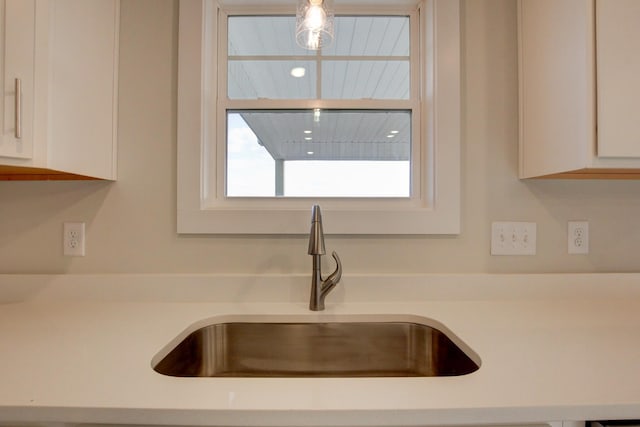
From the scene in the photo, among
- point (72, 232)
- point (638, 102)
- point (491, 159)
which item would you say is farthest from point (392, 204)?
point (72, 232)

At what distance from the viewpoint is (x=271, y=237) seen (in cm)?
117

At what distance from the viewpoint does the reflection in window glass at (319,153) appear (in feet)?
4.17

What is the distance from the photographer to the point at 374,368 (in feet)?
3.33

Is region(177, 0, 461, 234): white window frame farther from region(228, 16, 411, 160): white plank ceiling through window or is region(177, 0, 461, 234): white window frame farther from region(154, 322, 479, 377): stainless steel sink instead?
region(154, 322, 479, 377): stainless steel sink

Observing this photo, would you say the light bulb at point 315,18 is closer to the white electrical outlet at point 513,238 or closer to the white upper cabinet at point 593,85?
the white upper cabinet at point 593,85

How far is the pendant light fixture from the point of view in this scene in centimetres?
95

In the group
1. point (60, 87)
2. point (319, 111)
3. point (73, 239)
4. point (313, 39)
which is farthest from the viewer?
point (319, 111)

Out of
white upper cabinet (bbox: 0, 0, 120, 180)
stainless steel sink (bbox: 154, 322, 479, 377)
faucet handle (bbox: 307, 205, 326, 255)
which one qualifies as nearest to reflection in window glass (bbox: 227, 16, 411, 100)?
white upper cabinet (bbox: 0, 0, 120, 180)

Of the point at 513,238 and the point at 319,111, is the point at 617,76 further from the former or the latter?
the point at 319,111

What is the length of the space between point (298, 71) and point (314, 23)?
1.12 feet

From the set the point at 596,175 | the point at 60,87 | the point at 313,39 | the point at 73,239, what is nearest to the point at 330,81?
the point at 313,39

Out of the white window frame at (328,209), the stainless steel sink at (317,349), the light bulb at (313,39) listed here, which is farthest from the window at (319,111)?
the stainless steel sink at (317,349)

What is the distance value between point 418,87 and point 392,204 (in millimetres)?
474

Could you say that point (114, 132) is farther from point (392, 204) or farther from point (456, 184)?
point (456, 184)
